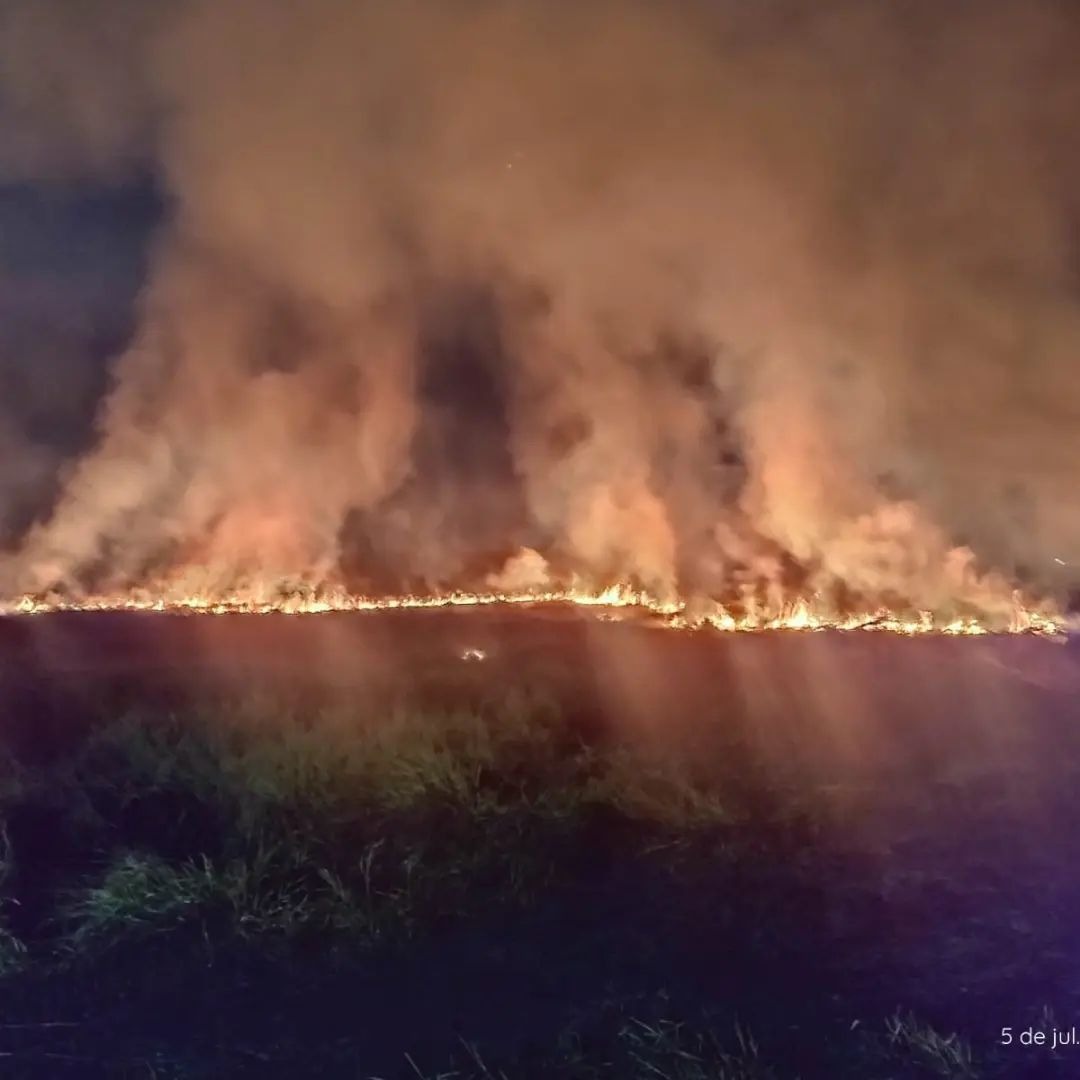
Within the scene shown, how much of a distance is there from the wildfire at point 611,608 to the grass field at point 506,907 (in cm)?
295

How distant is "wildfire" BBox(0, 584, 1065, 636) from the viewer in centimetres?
891

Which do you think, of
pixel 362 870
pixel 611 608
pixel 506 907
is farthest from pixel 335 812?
pixel 611 608

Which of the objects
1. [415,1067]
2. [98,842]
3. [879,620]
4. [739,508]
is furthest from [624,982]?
[739,508]

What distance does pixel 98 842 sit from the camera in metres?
5.07

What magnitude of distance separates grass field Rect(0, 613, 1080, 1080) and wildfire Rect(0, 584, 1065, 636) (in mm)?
2948

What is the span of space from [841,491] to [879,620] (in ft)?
5.12

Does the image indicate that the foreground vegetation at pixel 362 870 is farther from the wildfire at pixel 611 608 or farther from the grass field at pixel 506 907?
the wildfire at pixel 611 608

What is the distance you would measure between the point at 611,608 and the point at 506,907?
4.91 metres

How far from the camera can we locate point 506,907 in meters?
4.55

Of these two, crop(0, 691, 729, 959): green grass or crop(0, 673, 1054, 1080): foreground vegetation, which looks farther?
crop(0, 691, 729, 959): green grass

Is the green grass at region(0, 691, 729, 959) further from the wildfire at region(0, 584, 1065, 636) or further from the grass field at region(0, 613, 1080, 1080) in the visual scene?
the wildfire at region(0, 584, 1065, 636)

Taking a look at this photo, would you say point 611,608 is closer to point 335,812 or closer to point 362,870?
point 335,812

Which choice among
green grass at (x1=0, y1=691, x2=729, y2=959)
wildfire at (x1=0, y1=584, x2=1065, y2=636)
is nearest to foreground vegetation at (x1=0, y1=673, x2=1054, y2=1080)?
green grass at (x1=0, y1=691, x2=729, y2=959)

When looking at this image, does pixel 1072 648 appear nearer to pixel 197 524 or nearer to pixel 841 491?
pixel 841 491
